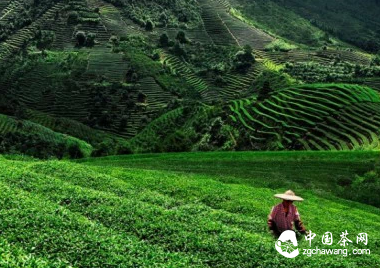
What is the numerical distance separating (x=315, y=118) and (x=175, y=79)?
83214mm

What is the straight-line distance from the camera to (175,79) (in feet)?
473

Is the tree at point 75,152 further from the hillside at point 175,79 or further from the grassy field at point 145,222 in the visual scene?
the grassy field at point 145,222

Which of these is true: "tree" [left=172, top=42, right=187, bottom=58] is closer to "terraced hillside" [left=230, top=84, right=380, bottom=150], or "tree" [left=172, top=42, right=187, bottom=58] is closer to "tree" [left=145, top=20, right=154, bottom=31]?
"tree" [left=145, top=20, right=154, bottom=31]

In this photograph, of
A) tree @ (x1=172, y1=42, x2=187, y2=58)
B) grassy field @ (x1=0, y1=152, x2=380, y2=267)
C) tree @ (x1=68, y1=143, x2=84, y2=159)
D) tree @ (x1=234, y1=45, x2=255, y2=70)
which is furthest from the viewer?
tree @ (x1=172, y1=42, x2=187, y2=58)

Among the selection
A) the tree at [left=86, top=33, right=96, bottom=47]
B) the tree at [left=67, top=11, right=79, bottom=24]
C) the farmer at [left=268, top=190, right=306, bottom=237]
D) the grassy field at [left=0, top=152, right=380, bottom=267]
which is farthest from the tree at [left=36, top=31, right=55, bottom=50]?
the farmer at [left=268, top=190, right=306, bottom=237]

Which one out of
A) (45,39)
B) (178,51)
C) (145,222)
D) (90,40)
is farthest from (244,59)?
(145,222)

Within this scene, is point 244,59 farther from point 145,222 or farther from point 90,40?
point 145,222

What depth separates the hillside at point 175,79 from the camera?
68.4 m

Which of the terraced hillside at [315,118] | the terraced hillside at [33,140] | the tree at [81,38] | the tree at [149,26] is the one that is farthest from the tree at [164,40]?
the terraced hillside at [315,118]

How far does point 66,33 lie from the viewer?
162 meters

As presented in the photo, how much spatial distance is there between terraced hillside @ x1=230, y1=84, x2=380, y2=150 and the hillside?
0.56 ft

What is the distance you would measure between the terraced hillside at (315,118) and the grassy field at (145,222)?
98.7 feet

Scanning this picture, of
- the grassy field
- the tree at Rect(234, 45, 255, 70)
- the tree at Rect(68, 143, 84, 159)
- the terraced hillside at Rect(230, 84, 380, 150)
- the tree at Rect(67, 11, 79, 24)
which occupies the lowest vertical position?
the tree at Rect(67, 11, 79, 24)

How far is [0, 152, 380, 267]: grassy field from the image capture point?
576 inches
